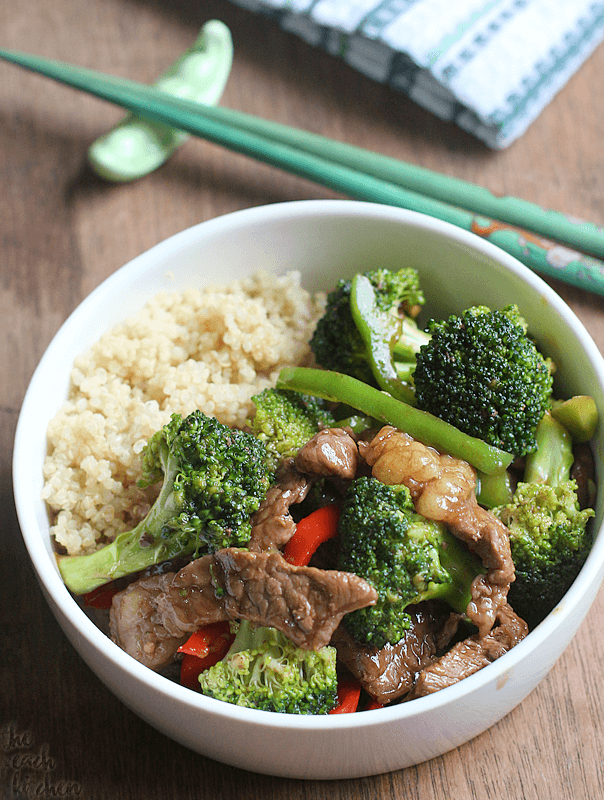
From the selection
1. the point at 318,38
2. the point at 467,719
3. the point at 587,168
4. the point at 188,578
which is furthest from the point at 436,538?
the point at 318,38

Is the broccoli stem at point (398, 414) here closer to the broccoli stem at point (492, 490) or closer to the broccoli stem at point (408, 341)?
the broccoli stem at point (492, 490)

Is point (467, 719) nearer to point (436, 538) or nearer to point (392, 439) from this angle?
point (436, 538)

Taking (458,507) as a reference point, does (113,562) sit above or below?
below

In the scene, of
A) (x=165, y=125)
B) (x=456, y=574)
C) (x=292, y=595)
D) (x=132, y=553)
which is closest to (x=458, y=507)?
(x=456, y=574)

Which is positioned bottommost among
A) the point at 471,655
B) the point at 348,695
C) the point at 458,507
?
the point at 348,695

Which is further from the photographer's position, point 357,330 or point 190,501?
point 357,330

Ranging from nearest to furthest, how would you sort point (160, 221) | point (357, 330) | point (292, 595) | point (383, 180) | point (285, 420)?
point (292, 595) → point (285, 420) → point (357, 330) → point (383, 180) → point (160, 221)

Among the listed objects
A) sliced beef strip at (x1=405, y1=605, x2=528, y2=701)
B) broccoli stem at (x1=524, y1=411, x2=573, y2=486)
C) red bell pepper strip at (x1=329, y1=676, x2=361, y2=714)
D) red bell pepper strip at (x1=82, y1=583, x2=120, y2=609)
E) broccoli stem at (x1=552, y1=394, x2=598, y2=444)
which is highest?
broccoli stem at (x1=552, y1=394, x2=598, y2=444)

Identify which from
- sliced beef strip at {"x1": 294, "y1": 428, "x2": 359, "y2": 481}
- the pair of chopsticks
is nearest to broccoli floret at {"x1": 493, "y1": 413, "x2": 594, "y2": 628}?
sliced beef strip at {"x1": 294, "y1": 428, "x2": 359, "y2": 481}

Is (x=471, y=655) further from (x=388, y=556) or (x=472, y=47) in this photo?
(x=472, y=47)

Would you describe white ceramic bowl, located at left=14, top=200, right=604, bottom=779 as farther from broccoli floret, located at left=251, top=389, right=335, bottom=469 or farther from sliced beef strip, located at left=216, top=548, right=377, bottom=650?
broccoli floret, located at left=251, top=389, right=335, bottom=469
